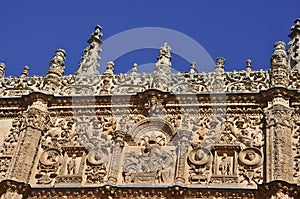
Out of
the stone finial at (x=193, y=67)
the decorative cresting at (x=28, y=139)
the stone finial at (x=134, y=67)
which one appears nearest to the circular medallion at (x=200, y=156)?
the stone finial at (x=193, y=67)

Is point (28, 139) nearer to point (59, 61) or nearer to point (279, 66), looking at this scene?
point (59, 61)

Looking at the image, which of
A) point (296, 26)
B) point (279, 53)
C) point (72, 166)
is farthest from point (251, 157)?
point (296, 26)

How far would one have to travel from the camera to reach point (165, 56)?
17.7m

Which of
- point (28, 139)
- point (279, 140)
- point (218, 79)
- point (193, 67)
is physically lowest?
point (28, 139)

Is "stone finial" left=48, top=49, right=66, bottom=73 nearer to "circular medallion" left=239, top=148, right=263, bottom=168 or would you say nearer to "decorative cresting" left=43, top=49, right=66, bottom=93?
"decorative cresting" left=43, top=49, right=66, bottom=93

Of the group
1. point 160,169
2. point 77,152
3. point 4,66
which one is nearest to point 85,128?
point 77,152

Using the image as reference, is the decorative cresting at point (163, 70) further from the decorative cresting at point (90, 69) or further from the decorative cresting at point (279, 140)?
the decorative cresting at point (279, 140)

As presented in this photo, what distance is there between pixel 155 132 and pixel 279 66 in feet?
11.9

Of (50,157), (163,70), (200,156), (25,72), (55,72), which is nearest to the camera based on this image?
(200,156)

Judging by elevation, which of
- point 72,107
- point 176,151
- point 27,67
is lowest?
point 176,151

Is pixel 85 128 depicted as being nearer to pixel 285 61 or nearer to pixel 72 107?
pixel 72 107

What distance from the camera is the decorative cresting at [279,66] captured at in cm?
1614

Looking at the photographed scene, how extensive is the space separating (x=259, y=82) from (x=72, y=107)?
4.99m

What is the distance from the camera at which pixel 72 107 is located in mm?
17016
